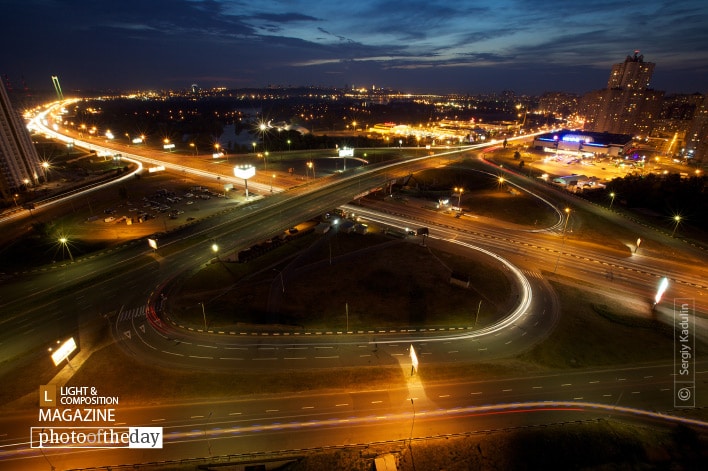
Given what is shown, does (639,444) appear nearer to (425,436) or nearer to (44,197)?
(425,436)

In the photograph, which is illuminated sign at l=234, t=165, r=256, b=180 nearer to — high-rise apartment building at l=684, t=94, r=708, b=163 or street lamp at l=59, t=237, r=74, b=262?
street lamp at l=59, t=237, r=74, b=262

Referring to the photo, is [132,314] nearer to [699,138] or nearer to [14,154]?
[14,154]

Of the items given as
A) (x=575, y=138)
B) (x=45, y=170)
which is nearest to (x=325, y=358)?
(x=45, y=170)

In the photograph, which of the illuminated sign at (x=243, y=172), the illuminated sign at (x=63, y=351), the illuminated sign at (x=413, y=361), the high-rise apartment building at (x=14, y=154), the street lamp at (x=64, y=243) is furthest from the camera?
the high-rise apartment building at (x=14, y=154)

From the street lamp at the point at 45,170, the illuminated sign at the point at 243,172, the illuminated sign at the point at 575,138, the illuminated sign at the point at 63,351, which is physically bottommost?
the illuminated sign at the point at 63,351

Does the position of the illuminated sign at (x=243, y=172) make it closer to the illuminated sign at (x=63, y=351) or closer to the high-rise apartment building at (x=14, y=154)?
the illuminated sign at (x=63, y=351)

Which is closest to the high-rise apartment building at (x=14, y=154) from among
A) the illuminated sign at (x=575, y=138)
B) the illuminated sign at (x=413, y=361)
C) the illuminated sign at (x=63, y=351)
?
the illuminated sign at (x=63, y=351)

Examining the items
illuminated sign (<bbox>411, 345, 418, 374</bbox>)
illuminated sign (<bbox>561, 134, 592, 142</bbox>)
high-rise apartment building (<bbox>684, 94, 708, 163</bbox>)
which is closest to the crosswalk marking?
illuminated sign (<bbox>411, 345, 418, 374</bbox>)
